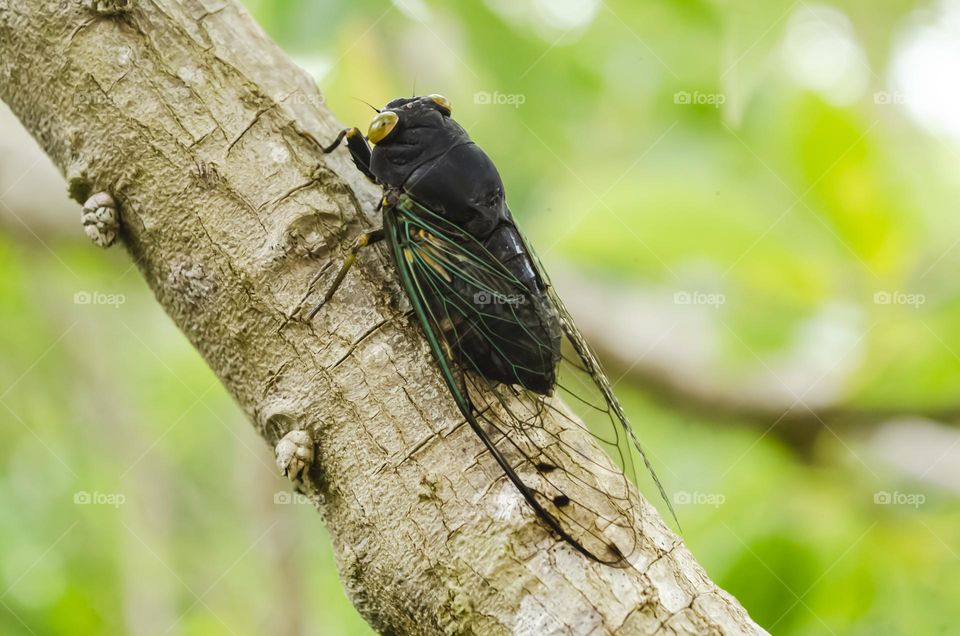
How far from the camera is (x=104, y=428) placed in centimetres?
521

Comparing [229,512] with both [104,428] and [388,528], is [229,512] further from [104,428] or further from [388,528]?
[388,528]

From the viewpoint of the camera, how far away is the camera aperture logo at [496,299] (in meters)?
1.82

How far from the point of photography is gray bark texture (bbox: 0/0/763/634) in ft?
4.08

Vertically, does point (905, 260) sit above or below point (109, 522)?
above

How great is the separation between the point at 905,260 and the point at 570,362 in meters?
1.41

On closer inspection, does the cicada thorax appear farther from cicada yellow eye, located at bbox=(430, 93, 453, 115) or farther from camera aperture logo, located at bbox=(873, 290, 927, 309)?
camera aperture logo, located at bbox=(873, 290, 927, 309)

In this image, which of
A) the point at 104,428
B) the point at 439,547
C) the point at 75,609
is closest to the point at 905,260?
the point at 439,547
